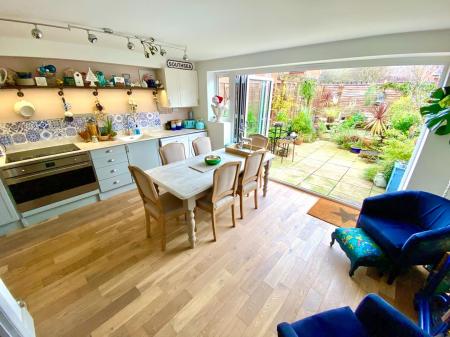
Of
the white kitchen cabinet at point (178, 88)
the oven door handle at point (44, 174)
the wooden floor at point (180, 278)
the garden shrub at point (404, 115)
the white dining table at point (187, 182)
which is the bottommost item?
the wooden floor at point (180, 278)

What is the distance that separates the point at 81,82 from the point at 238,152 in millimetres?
2586

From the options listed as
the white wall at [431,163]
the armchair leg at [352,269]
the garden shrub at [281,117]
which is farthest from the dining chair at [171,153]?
the garden shrub at [281,117]

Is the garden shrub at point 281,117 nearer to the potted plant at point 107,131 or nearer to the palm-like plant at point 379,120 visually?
the palm-like plant at point 379,120

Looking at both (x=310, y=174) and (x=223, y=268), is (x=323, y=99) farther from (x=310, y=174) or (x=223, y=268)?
(x=223, y=268)

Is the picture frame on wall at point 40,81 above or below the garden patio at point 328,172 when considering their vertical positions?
above

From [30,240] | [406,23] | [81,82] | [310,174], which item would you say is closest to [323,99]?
[310,174]

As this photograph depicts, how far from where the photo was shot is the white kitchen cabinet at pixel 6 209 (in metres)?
2.12

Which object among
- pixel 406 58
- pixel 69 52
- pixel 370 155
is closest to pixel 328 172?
pixel 370 155

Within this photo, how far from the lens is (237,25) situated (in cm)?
187

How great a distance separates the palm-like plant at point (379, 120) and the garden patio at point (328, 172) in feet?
2.34

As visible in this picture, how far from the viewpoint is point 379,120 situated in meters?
4.14

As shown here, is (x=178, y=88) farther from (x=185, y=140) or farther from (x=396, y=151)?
(x=396, y=151)

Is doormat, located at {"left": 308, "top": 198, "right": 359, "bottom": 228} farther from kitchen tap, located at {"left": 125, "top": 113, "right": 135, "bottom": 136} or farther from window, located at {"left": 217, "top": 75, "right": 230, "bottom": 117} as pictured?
kitchen tap, located at {"left": 125, "top": 113, "right": 135, "bottom": 136}

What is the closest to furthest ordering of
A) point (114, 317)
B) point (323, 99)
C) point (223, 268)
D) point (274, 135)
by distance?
point (114, 317), point (223, 268), point (274, 135), point (323, 99)
